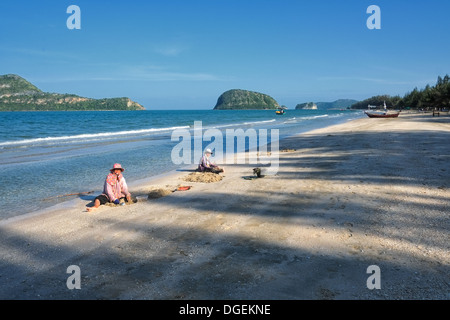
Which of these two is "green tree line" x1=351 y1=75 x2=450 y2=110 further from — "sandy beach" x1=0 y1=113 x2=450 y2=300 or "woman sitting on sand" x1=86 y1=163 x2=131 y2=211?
"woman sitting on sand" x1=86 y1=163 x2=131 y2=211

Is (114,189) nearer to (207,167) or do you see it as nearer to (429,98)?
(207,167)

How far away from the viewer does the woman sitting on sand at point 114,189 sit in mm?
8062

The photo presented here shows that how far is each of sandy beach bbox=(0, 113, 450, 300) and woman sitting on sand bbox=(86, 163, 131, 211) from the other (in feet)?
1.28

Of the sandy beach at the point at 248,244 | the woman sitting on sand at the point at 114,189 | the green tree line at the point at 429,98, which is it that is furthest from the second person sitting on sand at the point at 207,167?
the green tree line at the point at 429,98

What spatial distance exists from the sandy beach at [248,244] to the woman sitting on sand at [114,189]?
390mm

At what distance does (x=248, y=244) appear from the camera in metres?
5.29

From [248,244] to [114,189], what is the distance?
4.50 metres

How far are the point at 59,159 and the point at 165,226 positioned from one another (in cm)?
1333

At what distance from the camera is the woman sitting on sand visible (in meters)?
8.06

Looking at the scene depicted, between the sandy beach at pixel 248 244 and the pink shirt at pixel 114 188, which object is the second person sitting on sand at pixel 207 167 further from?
the pink shirt at pixel 114 188

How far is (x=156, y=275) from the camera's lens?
4.33 meters

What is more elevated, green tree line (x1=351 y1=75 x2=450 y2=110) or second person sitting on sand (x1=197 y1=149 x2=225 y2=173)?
green tree line (x1=351 y1=75 x2=450 y2=110)

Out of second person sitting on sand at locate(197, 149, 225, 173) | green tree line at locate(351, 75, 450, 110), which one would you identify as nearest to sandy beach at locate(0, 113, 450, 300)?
second person sitting on sand at locate(197, 149, 225, 173)
